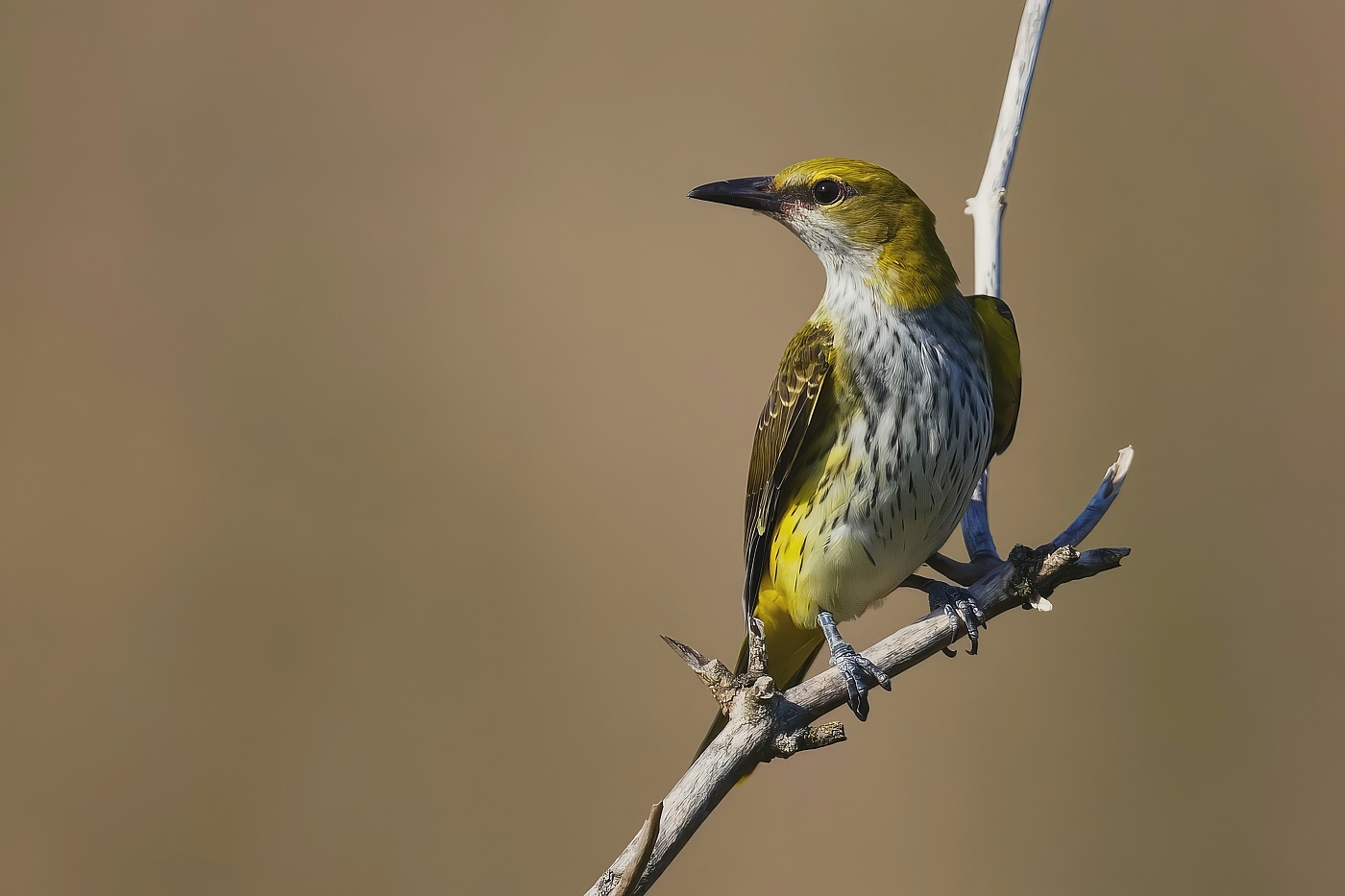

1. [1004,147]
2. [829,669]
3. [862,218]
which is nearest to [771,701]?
[829,669]

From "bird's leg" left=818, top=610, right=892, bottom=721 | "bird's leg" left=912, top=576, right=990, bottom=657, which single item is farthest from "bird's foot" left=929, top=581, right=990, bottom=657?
"bird's leg" left=818, top=610, right=892, bottom=721

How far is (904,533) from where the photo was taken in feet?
7.63

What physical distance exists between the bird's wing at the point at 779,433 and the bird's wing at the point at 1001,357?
18.1 inches

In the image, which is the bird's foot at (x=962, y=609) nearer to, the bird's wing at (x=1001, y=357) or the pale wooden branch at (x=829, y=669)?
the pale wooden branch at (x=829, y=669)

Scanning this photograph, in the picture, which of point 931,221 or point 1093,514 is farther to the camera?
point 931,221

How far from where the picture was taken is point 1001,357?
264 cm

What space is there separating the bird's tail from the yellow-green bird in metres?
0.02

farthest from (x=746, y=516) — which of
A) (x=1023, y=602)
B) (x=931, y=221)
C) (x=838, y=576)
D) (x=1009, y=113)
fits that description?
(x=1009, y=113)

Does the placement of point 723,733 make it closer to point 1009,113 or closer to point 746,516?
point 746,516

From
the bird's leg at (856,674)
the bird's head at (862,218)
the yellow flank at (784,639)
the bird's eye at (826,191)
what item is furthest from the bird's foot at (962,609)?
the bird's eye at (826,191)

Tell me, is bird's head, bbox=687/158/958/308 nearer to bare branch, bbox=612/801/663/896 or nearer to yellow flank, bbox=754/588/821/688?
yellow flank, bbox=754/588/821/688

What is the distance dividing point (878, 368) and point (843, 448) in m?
0.20

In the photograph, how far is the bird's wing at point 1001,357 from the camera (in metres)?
2.60

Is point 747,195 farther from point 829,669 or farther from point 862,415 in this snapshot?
point 829,669
